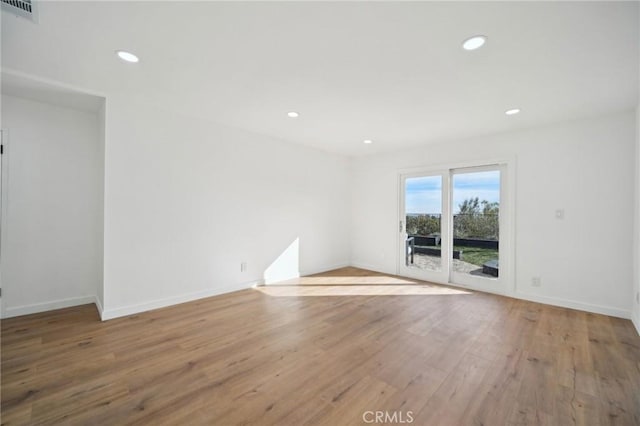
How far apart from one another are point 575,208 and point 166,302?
5.44 metres

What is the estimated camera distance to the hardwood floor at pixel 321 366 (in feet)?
5.45

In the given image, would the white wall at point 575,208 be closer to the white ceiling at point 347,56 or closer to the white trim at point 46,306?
the white ceiling at point 347,56

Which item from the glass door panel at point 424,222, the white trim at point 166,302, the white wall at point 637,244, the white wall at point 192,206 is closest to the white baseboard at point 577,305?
the white wall at point 637,244

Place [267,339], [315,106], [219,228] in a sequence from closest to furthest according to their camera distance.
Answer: [267,339] < [315,106] < [219,228]

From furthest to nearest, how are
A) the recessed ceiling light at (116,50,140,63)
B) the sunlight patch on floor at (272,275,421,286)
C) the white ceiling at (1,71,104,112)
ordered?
the sunlight patch on floor at (272,275,421,286) → the white ceiling at (1,71,104,112) → the recessed ceiling light at (116,50,140,63)

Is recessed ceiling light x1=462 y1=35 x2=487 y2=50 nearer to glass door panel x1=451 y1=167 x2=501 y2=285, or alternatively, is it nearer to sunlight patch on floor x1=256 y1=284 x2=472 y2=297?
glass door panel x1=451 y1=167 x2=501 y2=285

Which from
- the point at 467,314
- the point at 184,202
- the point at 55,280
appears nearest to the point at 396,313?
the point at 467,314

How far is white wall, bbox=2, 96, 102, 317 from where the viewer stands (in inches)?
119

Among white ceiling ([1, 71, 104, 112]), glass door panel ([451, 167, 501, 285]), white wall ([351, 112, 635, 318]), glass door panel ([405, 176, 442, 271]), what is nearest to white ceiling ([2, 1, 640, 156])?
white ceiling ([1, 71, 104, 112])

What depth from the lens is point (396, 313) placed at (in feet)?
10.7

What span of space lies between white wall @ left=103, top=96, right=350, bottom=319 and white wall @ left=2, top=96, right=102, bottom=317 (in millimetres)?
579

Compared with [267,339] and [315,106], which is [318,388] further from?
[315,106]

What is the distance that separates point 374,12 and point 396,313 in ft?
9.92

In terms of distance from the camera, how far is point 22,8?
1.68 m
